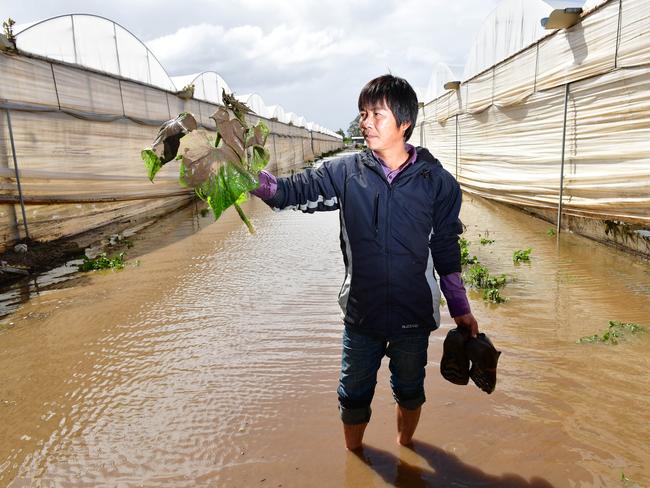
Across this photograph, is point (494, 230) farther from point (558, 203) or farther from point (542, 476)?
point (542, 476)

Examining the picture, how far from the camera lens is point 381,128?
6.54 feet

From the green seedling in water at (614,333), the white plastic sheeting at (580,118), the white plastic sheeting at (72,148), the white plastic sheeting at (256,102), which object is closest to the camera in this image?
the green seedling in water at (614,333)

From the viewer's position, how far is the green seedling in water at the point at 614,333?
3453mm

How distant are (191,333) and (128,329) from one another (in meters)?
0.63

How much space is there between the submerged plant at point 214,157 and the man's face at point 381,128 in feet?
1.77

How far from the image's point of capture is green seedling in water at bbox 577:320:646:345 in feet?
11.3

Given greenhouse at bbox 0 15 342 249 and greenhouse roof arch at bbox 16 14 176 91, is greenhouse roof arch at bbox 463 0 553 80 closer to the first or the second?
greenhouse at bbox 0 15 342 249

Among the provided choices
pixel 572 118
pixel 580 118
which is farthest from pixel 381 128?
pixel 572 118

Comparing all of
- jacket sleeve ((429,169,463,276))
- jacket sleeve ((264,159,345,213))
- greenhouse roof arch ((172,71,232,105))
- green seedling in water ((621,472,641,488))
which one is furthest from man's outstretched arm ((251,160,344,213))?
greenhouse roof arch ((172,71,232,105))

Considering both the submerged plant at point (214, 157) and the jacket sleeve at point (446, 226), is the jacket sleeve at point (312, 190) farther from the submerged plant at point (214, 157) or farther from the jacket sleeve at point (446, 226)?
the jacket sleeve at point (446, 226)

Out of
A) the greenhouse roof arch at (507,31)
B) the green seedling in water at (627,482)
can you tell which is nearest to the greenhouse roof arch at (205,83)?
the greenhouse roof arch at (507,31)

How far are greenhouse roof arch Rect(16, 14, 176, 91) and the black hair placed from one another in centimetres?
860

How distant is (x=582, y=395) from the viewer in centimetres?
279

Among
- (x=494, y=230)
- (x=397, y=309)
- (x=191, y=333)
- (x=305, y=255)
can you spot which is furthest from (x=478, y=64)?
(x=397, y=309)
